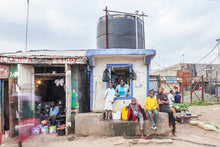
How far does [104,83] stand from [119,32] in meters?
7.10

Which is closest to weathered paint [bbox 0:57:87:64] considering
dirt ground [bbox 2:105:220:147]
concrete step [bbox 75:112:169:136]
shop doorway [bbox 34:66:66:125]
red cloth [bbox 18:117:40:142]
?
shop doorway [bbox 34:66:66:125]

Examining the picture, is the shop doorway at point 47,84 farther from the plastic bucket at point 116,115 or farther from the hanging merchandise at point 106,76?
the plastic bucket at point 116,115

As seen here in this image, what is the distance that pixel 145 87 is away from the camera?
21.1 ft

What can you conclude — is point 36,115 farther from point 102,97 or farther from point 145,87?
point 145,87

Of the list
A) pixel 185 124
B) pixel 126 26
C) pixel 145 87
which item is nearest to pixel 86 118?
pixel 145 87

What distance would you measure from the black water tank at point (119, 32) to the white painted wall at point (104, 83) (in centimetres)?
584

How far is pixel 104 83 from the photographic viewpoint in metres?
6.52

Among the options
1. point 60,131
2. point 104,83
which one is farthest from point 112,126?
point 60,131

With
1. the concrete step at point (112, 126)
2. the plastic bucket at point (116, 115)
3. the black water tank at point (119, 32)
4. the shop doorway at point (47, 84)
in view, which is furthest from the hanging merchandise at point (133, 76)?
the black water tank at point (119, 32)

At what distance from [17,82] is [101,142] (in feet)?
14.0

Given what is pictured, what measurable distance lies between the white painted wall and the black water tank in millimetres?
5836

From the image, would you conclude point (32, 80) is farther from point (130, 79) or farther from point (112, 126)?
point (130, 79)

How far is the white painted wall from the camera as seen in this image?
640 cm

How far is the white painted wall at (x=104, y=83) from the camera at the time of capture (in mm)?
6402
